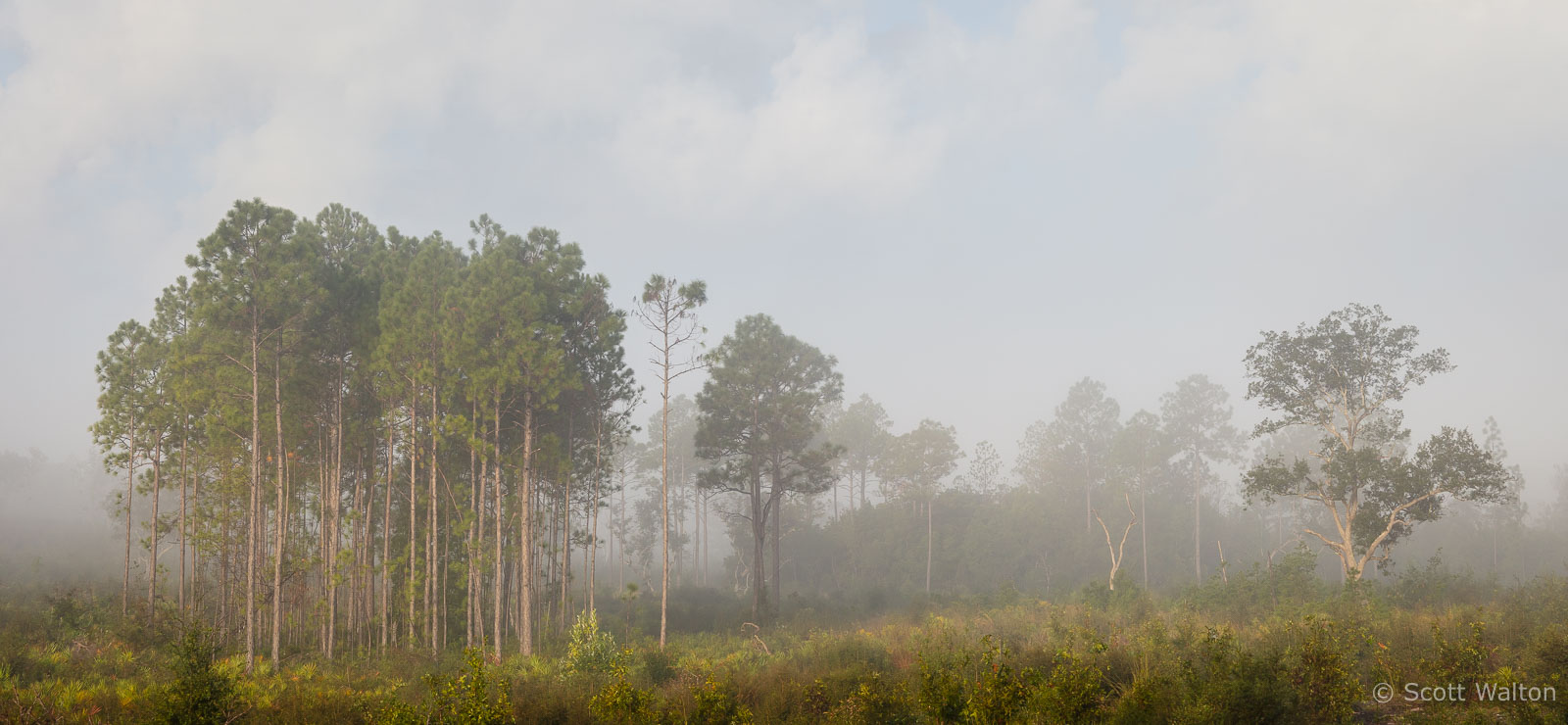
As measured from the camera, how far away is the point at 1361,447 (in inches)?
1013

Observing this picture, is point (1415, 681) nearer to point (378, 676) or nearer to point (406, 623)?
point (378, 676)

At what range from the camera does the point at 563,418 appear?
28.0 metres

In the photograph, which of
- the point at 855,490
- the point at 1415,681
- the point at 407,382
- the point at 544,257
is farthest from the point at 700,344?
the point at 855,490

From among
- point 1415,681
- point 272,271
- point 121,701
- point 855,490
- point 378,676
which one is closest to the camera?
point 1415,681

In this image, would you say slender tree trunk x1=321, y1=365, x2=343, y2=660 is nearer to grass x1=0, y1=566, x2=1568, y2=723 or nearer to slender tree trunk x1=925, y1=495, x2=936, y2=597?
grass x1=0, y1=566, x2=1568, y2=723

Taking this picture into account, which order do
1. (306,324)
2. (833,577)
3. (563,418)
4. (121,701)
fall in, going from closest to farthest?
(121,701)
(306,324)
(563,418)
(833,577)

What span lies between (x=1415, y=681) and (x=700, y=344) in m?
19.1

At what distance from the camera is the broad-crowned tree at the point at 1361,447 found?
2286 cm

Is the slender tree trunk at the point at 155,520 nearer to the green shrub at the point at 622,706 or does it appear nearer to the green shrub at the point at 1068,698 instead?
the green shrub at the point at 622,706
